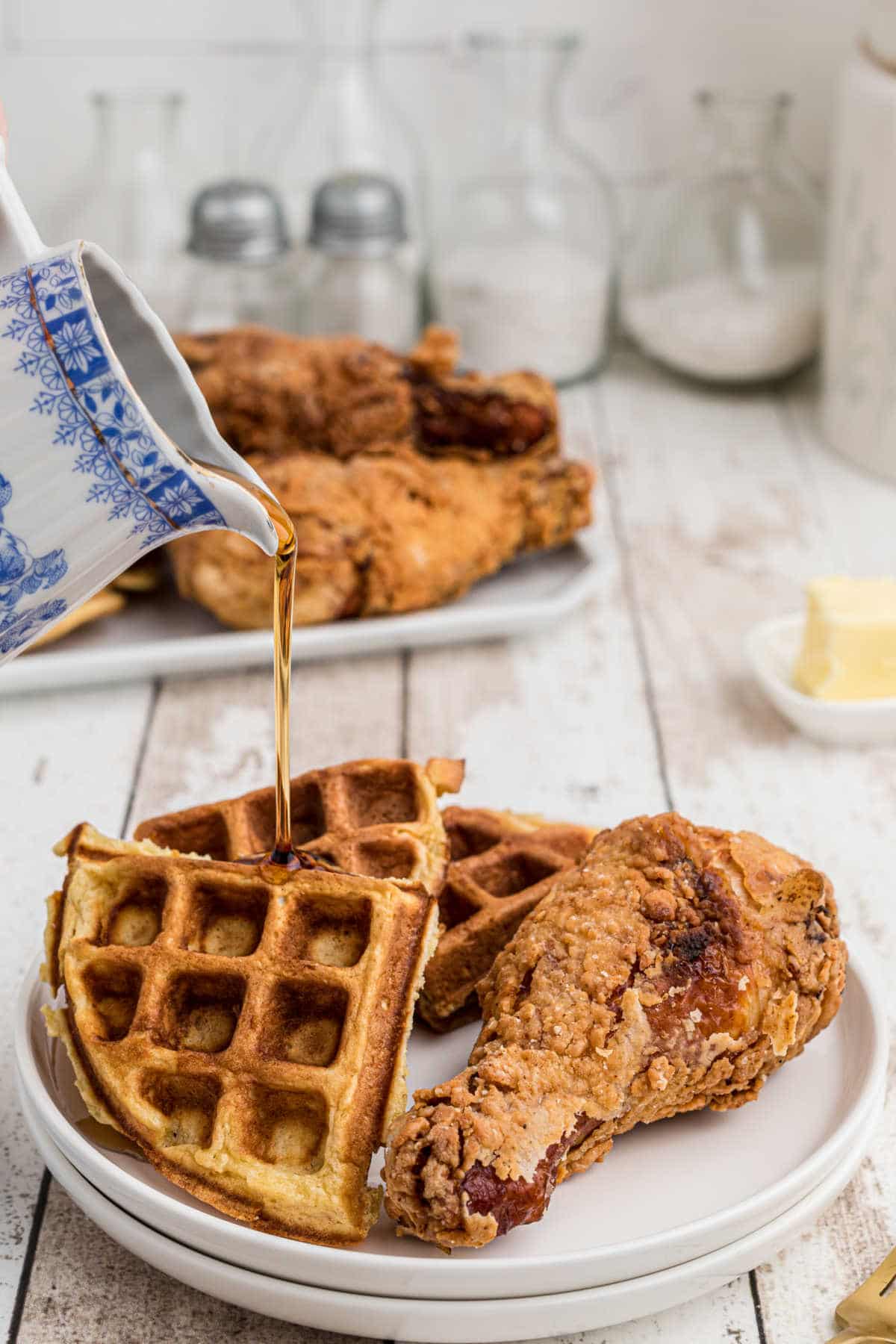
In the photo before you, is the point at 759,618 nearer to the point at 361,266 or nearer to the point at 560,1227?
the point at 361,266

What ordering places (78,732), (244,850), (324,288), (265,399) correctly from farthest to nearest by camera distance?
1. (324,288)
2. (265,399)
3. (78,732)
4. (244,850)

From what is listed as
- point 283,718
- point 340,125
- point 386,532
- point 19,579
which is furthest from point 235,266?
point 19,579

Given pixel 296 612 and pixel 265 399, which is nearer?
pixel 296 612

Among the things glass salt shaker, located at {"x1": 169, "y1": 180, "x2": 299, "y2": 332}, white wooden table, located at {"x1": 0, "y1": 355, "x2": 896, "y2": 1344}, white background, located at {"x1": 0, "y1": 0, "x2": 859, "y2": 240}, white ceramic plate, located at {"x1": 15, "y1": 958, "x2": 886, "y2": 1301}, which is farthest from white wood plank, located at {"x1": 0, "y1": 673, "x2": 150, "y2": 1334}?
white background, located at {"x1": 0, "y1": 0, "x2": 859, "y2": 240}

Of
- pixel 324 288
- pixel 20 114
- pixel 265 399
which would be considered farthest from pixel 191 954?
pixel 20 114

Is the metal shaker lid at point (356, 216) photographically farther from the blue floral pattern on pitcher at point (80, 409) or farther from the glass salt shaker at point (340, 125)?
the blue floral pattern on pitcher at point (80, 409)

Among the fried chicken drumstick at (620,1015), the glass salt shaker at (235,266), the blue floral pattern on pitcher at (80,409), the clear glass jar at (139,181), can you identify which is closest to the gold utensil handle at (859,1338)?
the fried chicken drumstick at (620,1015)

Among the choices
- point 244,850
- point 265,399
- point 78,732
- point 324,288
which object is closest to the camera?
point 244,850

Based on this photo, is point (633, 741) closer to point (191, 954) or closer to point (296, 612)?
point (296, 612)
